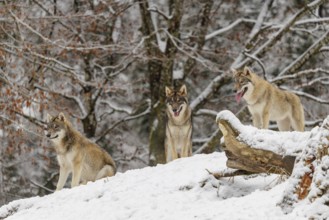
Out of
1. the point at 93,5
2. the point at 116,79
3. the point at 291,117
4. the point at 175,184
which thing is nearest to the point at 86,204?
the point at 175,184

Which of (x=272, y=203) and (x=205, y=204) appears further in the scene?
(x=205, y=204)

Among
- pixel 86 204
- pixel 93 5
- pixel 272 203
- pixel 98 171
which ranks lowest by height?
pixel 98 171

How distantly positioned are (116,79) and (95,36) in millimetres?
1819

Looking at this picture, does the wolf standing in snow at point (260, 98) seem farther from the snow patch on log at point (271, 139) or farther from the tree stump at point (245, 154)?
the snow patch on log at point (271, 139)

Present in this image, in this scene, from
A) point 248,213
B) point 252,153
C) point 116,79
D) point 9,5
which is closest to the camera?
point 248,213

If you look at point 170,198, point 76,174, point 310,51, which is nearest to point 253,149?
point 170,198

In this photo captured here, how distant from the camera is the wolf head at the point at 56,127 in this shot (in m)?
12.4

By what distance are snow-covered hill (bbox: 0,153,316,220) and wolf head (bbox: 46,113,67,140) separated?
270 centimetres

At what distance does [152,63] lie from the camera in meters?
19.7

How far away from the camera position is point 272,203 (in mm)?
6402

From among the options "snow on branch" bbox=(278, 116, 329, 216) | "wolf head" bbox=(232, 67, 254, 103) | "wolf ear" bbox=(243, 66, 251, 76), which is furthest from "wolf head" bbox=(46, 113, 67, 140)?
"snow on branch" bbox=(278, 116, 329, 216)

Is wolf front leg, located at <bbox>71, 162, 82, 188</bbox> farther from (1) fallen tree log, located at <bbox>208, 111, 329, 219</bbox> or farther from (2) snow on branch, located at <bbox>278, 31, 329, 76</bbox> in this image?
(2) snow on branch, located at <bbox>278, 31, 329, 76</bbox>

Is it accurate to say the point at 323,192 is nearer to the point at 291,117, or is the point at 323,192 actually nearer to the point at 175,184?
the point at 175,184

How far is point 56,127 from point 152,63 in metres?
7.57
